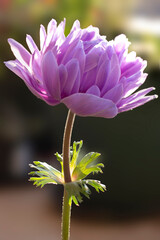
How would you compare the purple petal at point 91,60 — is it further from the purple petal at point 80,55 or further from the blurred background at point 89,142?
the blurred background at point 89,142

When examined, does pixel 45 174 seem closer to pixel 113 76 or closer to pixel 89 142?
pixel 113 76

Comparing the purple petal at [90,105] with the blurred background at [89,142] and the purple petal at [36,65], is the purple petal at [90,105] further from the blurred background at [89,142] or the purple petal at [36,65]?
the blurred background at [89,142]

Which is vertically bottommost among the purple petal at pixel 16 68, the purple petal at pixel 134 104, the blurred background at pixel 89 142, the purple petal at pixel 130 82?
the purple petal at pixel 134 104

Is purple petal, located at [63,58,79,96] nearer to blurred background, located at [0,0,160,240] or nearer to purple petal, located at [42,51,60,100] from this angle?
purple petal, located at [42,51,60,100]

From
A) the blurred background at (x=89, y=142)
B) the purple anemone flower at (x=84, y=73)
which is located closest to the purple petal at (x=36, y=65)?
the purple anemone flower at (x=84, y=73)

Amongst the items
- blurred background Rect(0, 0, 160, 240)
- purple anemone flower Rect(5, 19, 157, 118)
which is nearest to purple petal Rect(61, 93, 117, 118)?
purple anemone flower Rect(5, 19, 157, 118)

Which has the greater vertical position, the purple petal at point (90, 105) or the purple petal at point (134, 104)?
the purple petal at point (134, 104)

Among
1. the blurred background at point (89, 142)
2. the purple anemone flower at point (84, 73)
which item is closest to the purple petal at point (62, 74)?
the purple anemone flower at point (84, 73)

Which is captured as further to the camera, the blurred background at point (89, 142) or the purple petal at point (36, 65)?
the blurred background at point (89, 142)
